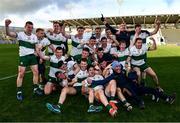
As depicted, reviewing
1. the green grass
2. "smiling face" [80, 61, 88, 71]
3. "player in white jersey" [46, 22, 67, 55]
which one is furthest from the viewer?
"player in white jersey" [46, 22, 67, 55]

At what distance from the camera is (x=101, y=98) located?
23.6 ft

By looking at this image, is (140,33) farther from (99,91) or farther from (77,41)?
(99,91)

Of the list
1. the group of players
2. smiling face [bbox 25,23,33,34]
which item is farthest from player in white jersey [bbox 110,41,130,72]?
smiling face [bbox 25,23,33,34]

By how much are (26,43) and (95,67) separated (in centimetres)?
208

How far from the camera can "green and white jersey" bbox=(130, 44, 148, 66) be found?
889 cm

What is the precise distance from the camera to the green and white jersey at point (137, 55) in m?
8.89

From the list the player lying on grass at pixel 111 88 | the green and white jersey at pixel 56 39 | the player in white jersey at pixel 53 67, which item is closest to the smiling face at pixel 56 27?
the green and white jersey at pixel 56 39

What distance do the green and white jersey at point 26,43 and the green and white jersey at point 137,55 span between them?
2.74 meters

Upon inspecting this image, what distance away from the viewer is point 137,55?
29.3 feet

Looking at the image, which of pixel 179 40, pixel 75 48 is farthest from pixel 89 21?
pixel 75 48

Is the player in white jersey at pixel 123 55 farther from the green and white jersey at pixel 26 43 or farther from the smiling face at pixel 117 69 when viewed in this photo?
the green and white jersey at pixel 26 43

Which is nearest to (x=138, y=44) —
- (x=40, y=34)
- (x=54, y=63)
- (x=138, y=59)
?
(x=138, y=59)

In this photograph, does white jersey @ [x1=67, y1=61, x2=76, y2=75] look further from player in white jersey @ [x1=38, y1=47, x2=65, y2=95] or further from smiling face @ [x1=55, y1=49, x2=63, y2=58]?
smiling face @ [x1=55, y1=49, x2=63, y2=58]

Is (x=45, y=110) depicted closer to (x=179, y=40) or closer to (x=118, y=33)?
(x=118, y=33)
